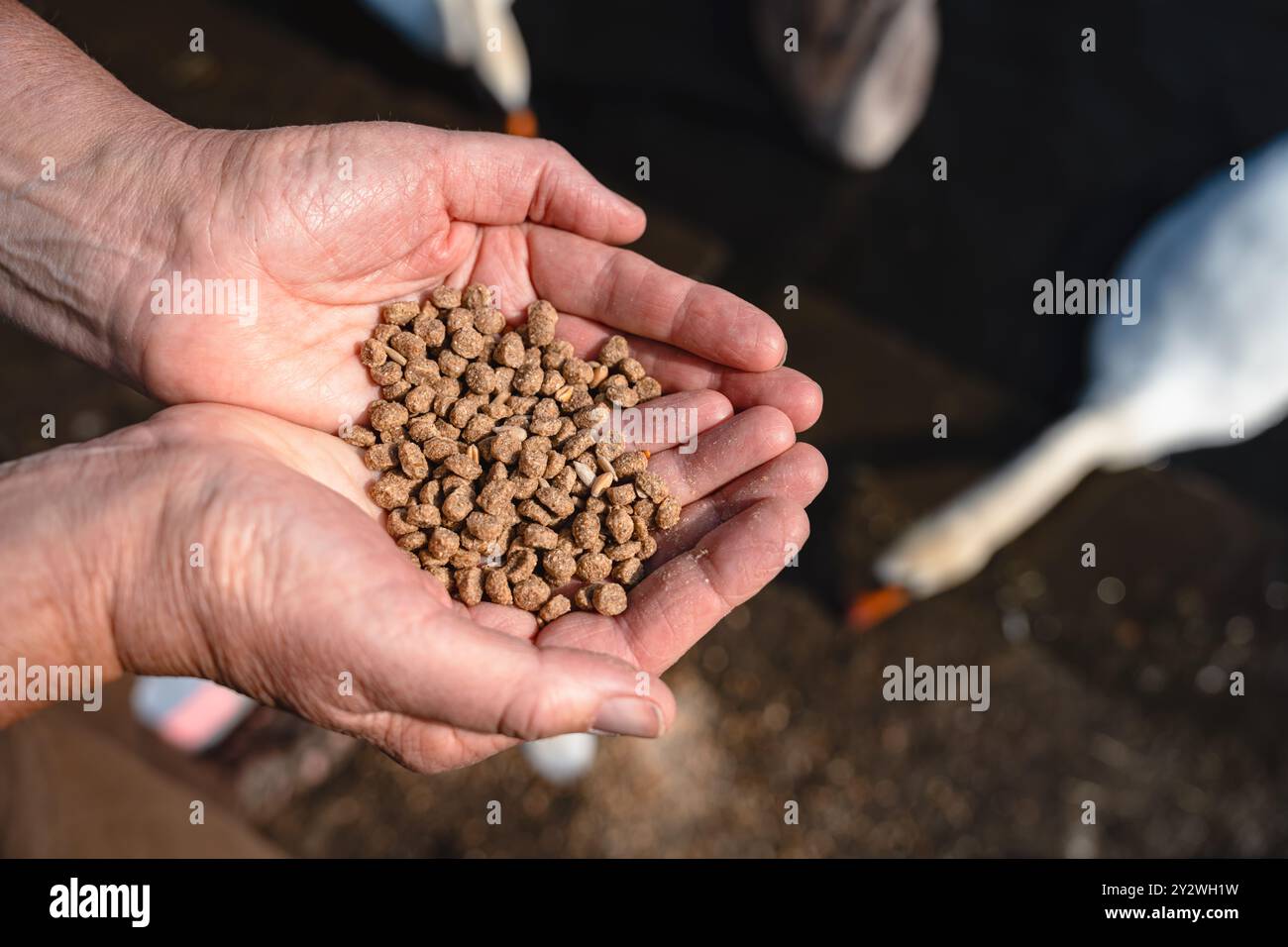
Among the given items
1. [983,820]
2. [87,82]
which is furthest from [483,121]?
[983,820]

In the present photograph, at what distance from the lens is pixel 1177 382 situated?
153 inches

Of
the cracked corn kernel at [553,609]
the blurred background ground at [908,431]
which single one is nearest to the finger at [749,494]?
the cracked corn kernel at [553,609]

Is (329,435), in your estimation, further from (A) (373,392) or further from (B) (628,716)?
(B) (628,716)

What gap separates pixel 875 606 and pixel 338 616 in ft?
7.93

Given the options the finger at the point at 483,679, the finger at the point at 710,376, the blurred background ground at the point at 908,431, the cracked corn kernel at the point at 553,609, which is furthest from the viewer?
the blurred background ground at the point at 908,431

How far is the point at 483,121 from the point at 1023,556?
10.3 ft

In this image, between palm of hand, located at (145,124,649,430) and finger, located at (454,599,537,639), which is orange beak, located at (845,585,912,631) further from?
palm of hand, located at (145,124,649,430)

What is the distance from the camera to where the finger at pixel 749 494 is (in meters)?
2.43

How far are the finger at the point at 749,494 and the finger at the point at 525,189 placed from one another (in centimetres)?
87

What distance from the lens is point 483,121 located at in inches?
176

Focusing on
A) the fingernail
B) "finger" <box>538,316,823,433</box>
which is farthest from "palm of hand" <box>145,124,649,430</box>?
the fingernail

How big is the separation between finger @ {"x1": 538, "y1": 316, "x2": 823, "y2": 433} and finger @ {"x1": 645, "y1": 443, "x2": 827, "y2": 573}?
0.46 feet

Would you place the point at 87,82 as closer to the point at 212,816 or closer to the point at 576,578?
the point at 576,578

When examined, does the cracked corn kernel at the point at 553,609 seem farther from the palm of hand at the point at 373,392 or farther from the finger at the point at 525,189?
the finger at the point at 525,189
